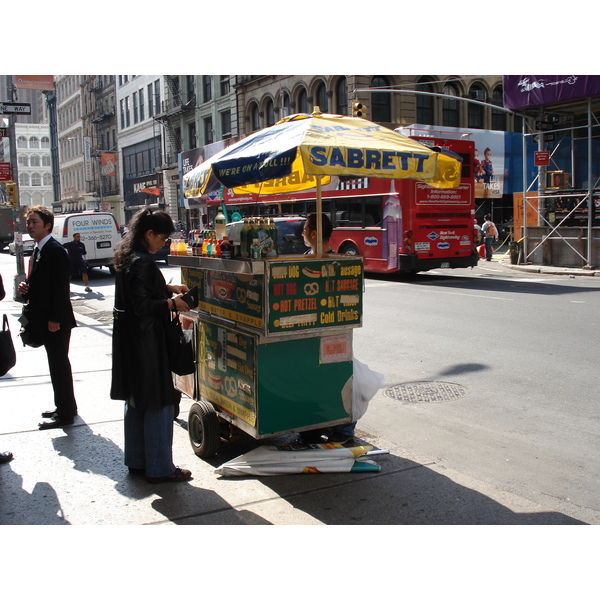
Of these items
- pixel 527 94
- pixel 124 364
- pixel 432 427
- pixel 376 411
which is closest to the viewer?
pixel 124 364

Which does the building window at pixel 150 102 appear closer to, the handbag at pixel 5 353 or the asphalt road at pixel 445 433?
the asphalt road at pixel 445 433

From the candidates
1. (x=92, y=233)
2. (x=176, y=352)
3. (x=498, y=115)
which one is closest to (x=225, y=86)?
(x=498, y=115)

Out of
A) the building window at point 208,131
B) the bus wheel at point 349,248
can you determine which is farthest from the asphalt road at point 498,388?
the building window at point 208,131

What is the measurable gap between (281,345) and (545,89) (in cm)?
1902

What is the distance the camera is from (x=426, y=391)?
266 inches

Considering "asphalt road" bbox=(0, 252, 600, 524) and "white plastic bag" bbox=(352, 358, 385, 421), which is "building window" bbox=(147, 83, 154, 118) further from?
"white plastic bag" bbox=(352, 358, 385, 421)

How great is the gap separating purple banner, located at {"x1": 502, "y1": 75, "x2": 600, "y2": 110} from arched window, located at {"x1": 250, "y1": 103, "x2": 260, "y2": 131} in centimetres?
1941

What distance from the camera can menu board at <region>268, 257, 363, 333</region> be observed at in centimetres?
435

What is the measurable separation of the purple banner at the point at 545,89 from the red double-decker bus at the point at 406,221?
478 cm

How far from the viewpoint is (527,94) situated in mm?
20969

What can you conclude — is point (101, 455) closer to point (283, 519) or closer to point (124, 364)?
point (124, 364)

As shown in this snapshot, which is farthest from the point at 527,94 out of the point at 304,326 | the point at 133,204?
the point at 133,204

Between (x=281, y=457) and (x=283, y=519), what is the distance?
0.74 metres
